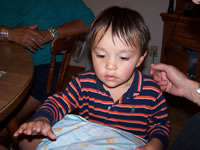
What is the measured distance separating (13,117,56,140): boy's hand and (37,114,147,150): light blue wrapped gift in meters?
0.05

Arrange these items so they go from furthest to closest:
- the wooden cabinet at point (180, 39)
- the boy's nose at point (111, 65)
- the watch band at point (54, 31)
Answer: the wooden cabinet at point (180, 39) < the watch band at point (54, 31) < the boy's nose at point (111, 65)

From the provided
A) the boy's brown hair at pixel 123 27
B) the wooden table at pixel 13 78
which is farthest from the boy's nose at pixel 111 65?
the wooden table at pixel 13 78

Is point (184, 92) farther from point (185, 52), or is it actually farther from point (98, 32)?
point (185, 52)

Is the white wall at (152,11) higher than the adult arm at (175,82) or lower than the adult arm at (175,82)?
higher

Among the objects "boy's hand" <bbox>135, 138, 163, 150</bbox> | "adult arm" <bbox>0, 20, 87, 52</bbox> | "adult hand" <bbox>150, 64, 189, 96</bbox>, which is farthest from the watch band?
"boy's hand" <bbox>135, 138, 163, 150</bbox>

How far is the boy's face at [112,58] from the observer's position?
834 mm

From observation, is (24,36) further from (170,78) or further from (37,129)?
(170,78)

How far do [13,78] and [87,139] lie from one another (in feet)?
1.41

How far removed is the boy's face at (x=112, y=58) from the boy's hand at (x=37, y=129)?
32 centimetres

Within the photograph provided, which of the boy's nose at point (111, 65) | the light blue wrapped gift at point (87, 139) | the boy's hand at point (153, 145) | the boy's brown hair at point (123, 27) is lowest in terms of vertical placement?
the boy's hand at point (153, 145)

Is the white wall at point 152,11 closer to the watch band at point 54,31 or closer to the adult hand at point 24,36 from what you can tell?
the watch band at point 54,31

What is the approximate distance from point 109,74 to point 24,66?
0.45 meters

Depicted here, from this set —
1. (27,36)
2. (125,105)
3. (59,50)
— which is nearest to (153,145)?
(125,105)

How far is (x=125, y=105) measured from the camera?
96 cm
